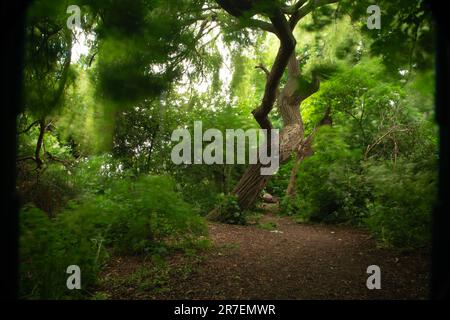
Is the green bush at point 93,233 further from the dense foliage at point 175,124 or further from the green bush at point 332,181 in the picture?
the green bush at point 332,181

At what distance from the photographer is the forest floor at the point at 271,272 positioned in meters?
2.93

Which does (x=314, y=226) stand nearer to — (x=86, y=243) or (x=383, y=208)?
(x=383, y=208)

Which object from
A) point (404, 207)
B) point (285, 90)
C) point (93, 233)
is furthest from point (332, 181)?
point (93, 233)

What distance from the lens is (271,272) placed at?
138 inches

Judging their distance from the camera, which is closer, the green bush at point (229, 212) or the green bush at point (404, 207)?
the green bush at point (404, 207)

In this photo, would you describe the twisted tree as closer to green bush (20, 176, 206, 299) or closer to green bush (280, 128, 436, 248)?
green bush (280, 128, 436, 248)

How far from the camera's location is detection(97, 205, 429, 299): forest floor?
2.93 meters

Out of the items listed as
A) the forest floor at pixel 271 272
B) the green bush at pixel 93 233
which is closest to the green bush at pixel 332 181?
the forest floor at pixel 271 272

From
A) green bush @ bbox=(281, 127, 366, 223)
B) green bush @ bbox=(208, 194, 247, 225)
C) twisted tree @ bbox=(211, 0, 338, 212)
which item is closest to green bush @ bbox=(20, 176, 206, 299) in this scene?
green bush @ bbox=(208, 194, 247, 225)

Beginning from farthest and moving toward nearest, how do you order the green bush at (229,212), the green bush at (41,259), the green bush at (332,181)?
the green bush at (229,212) → the green bush at (332,181) → the green bush at (41,259)

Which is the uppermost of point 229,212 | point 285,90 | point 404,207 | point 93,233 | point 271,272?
point 285,90

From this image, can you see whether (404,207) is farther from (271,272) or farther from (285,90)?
(285,90)

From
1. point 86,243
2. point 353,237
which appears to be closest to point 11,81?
point 86,243
